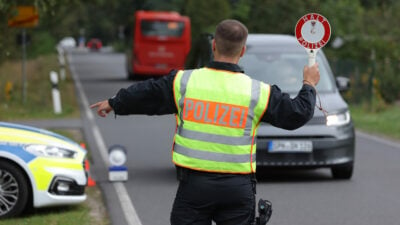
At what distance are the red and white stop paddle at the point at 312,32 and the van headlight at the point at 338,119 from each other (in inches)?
265

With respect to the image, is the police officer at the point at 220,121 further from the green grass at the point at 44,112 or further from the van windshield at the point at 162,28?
the van windshield at the point at 162,28

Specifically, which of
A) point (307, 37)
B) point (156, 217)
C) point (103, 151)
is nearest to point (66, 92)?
point (103, 151)

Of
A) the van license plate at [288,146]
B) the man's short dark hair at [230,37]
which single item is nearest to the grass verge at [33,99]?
the van license plate at [288,146]

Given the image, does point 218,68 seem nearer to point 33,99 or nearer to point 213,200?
point 213,200

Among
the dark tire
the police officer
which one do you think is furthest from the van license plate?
the police officer

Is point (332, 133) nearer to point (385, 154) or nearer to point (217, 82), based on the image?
point (385, 154)

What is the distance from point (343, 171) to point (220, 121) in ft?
25.9

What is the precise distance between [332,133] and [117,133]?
7692 mm

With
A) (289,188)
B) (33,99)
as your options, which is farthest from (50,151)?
(33,99)

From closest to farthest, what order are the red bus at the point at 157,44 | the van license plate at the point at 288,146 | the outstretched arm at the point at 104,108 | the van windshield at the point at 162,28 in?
the outstretched arm at the point at 104,108, the van license plate at the point at 288,146, the red bus at the point at 157,44, the van windshield at the point at 162,28

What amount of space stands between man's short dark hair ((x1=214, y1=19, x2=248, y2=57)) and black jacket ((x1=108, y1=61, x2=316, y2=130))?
9 centimetres

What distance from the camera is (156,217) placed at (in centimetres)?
1019

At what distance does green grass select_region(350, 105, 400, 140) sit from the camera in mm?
21156

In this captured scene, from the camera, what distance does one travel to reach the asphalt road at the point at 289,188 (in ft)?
33.7
